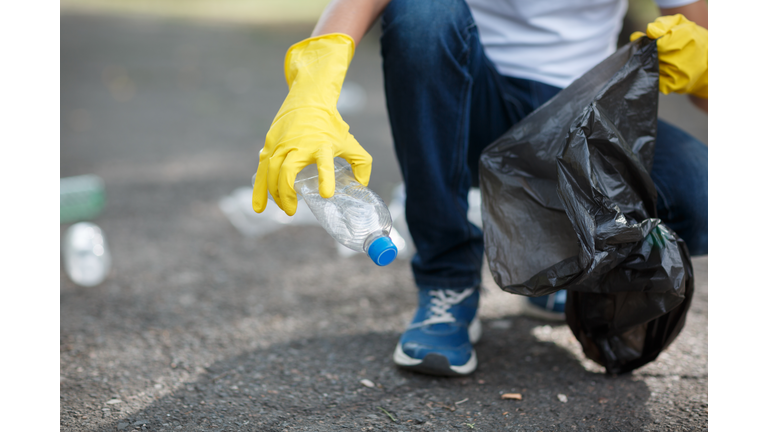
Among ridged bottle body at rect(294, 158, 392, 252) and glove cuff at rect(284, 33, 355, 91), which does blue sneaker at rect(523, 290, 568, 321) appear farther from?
glove cuff at rect(284, 33, 355, 91)

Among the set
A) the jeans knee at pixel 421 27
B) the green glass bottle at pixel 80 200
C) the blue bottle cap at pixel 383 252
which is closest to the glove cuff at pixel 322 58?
the jeans knee at pixel 421 27

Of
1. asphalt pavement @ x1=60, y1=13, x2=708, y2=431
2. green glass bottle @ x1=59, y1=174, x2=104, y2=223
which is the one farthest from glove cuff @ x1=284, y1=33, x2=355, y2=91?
green glass bottle @ x1=59, y1=174, x2=104, y2=223

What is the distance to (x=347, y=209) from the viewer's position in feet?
4.13

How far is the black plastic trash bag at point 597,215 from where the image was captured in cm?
113

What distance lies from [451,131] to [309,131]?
0.41 metres

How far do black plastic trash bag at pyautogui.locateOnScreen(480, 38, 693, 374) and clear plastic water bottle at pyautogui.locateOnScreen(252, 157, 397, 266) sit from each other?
0.79ft

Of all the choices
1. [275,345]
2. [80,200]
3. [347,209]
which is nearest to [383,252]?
[347,209]

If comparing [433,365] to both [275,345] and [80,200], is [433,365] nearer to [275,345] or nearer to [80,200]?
[275,345]

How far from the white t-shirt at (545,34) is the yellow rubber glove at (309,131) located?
18.8 inches

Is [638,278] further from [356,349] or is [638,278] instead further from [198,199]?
[198,199]

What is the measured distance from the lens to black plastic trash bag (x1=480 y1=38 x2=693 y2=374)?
113 centimetres

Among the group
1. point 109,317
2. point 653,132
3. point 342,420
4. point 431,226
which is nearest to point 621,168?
point 653,132

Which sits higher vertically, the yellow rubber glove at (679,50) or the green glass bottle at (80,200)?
the yellow rubber glove at (679,50)

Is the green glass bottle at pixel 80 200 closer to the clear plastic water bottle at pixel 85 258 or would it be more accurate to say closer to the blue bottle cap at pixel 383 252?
the clear plastic water bottle at pixel 85 258
